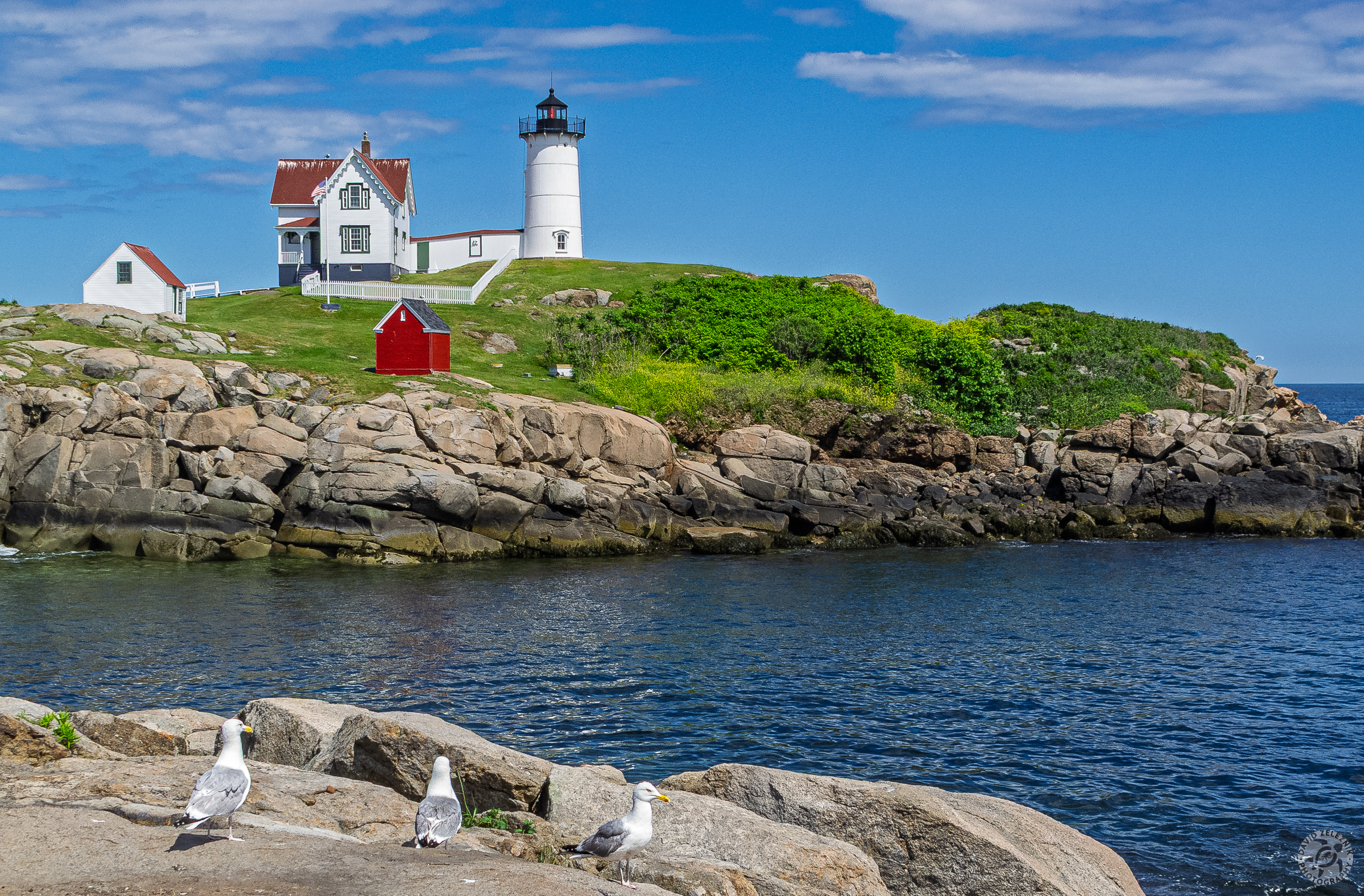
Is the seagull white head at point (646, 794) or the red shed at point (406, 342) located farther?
the red shed at point (406, 342)

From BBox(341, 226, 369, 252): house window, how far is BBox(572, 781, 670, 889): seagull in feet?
224

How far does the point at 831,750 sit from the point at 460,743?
25.9 ft

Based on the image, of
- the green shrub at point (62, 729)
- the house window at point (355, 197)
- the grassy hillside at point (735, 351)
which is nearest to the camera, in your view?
the green shrub at point (62, 729)

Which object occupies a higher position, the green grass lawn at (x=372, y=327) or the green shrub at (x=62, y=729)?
the green grass lawn at (x=372, y=327)

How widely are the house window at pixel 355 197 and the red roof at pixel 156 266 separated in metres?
17.5

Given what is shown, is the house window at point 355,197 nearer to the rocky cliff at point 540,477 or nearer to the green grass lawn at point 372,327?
the green grass lawn at point 372,327

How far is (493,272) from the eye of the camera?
72562 mm

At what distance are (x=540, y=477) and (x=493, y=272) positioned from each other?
3525cm

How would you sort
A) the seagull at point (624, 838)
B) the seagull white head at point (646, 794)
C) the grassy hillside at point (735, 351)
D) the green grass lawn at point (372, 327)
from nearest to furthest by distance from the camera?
the seagull at point (624, 838)
the seagull white head at point (646, 794)
the green grass lawn at point (372, 327)
the grassy hillside at point (735, 351)

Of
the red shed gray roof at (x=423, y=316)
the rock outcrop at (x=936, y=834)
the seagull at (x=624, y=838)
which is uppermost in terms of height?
the red shed gray roof at (x=423, y=316)

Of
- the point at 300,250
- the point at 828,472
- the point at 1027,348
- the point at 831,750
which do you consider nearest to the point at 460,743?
the point at 831,750

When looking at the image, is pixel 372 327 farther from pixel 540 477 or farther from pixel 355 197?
pixel 540 477

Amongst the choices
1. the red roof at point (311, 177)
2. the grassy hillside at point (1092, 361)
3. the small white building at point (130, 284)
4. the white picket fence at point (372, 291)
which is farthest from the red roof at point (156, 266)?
the grassy hillside at point (1092, 361)

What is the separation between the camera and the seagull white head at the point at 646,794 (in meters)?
10.2
